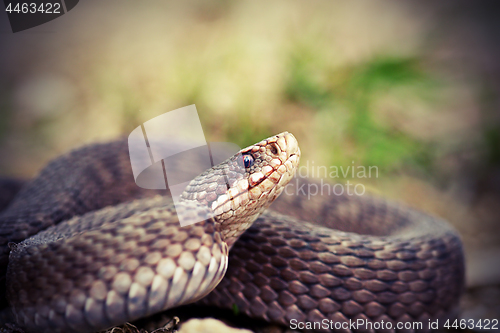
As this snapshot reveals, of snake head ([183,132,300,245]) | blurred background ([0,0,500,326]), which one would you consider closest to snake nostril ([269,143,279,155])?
snake head ([183,132,300,245])

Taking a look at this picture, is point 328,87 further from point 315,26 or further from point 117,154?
point 117,154

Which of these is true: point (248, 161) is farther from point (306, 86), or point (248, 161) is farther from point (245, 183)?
point (306, 86)

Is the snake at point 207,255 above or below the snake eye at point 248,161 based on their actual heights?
below

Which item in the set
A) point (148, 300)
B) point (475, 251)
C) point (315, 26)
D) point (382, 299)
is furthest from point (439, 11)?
point (148, 300)

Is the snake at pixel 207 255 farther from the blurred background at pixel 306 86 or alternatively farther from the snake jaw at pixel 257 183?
the blurred background at pixel 306 86

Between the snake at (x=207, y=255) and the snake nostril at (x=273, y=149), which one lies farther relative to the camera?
the snake nostril at (x=273, y=149)

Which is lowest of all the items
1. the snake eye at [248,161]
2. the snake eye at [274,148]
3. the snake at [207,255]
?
the snake at [207,255]

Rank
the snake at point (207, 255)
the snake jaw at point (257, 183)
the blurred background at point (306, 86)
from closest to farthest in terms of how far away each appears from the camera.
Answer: the snake at point (207, 255) < the snake jaw at point (257, 183) < the blurred background at point (306, 86)

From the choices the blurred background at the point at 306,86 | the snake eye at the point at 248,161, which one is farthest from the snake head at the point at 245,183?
the blurred background at the point at 306,86
